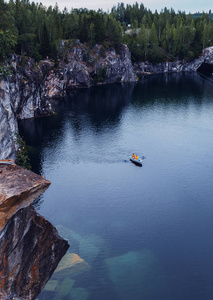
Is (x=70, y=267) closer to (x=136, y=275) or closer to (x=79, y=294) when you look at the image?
(x=79, y=294)

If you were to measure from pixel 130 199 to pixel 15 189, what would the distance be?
44.1 m

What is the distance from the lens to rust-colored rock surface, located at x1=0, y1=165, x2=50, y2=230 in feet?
74.7

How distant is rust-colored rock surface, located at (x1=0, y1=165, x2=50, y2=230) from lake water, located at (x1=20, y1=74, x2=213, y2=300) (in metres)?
22.6

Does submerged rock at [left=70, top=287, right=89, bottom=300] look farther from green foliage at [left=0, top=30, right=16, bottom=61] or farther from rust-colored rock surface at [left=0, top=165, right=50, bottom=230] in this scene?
green foliage at [left=0, top=30, right=16, bottom=61]

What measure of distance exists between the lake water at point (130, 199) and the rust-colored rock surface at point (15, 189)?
2259 cm

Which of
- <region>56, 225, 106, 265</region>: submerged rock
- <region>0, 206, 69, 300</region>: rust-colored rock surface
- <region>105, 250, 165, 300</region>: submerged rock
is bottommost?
<region>105, 250, 165, 300</region>: submerged rock

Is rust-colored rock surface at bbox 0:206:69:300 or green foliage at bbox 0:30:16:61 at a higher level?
green foliage at bbox 0:30:16:61

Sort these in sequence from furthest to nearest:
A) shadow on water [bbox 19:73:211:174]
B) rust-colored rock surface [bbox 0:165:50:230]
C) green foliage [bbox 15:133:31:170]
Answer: shadow on water [bbox 19:73:211:174]
green foliage [bbox 15:133:31:170]
rust-colored rock surface [bbox 0:165:50:230]

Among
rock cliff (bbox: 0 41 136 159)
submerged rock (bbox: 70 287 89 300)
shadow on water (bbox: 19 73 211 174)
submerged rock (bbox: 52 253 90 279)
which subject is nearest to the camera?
submerged rock (bbox: 70 287 89 300)

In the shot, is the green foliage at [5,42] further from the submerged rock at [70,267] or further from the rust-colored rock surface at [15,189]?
the rust-colored rock surface at [15,189]

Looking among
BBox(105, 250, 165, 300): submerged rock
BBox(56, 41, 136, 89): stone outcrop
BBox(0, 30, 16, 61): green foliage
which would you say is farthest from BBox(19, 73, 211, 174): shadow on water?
BBox(105, 250, 165, 300): submerged rock

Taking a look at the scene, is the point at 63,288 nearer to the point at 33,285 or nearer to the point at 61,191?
the point at 33,285

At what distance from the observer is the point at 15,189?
23.4m

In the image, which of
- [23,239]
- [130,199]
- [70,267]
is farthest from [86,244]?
[23,239]
